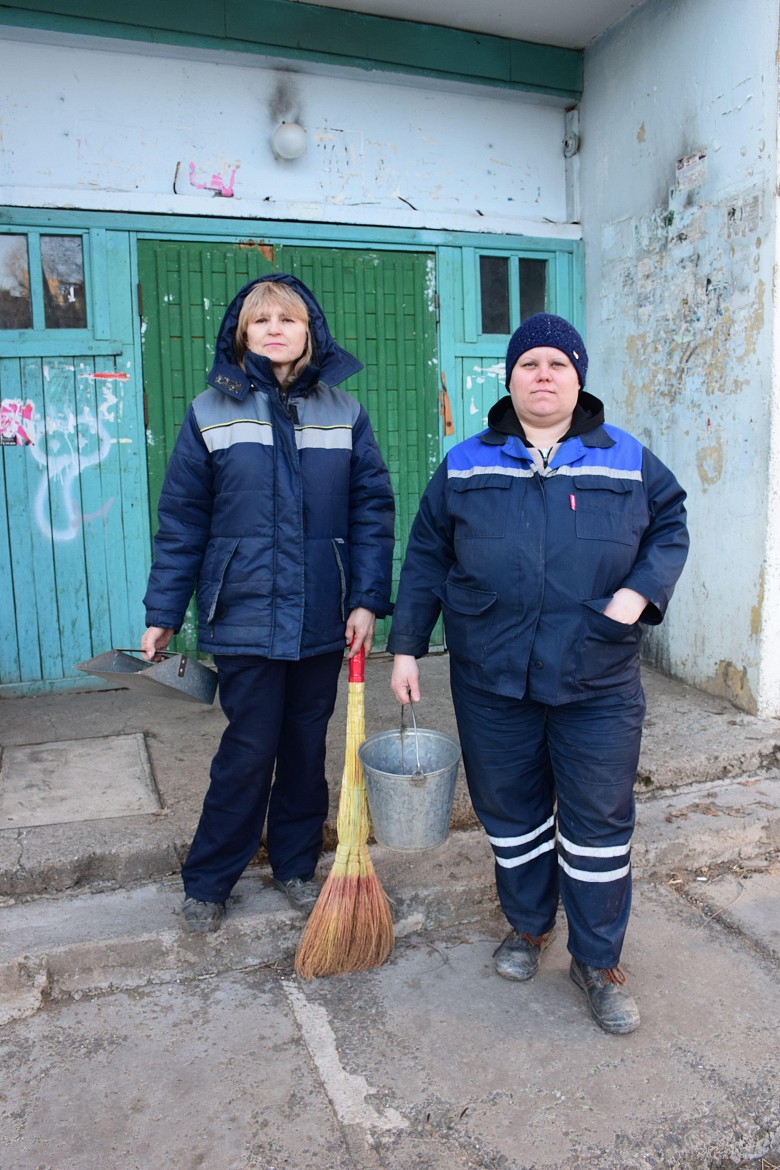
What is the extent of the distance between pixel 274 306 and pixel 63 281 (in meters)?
2.63

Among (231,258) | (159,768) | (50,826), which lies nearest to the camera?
(50,826)

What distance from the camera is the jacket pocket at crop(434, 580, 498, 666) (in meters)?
2.63

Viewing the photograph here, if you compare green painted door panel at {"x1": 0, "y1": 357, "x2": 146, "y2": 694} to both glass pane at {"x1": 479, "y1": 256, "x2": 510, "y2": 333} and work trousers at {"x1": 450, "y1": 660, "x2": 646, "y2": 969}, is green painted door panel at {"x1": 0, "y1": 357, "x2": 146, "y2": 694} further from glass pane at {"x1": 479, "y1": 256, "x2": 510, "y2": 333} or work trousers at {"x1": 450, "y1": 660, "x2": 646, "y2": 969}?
work trousers at {"x1": 450, "y1": 660, "x2": 646, "y2": 969}

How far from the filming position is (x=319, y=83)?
5.20 m

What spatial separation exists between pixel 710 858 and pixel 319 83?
449cm

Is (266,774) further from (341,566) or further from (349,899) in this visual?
(341,566)

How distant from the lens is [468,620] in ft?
8.85

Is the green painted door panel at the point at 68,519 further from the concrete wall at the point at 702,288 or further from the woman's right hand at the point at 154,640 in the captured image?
the concrete wall at the point at 702,288

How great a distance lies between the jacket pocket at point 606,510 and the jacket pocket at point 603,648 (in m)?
0.18

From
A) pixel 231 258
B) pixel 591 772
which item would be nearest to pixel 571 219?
pixel 231 258

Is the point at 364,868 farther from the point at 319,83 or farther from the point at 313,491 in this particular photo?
the point at 319,83

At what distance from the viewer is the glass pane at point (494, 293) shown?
5.71m

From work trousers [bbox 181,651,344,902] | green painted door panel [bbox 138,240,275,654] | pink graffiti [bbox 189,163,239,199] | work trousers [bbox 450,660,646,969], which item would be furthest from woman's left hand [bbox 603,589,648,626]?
pink graffiti [bbox 189,163,239,199]

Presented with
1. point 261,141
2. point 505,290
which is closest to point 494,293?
point 505,290
